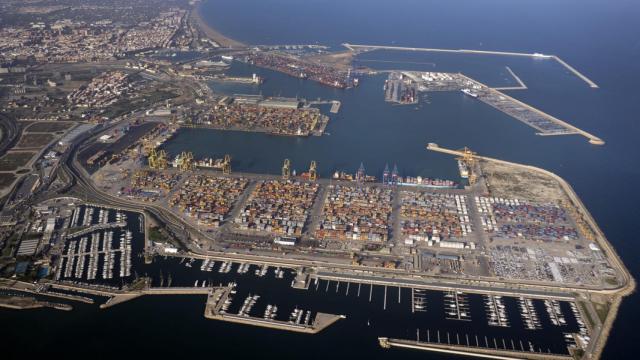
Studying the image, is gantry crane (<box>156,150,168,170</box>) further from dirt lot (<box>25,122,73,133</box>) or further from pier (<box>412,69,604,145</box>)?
pier (<box>412,69,604,145</box>)

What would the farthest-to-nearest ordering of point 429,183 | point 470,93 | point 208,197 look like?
point 470,93 < point 429,183 < point 208,197

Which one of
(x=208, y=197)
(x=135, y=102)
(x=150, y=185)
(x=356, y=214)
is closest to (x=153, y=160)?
(x=150, y=185)

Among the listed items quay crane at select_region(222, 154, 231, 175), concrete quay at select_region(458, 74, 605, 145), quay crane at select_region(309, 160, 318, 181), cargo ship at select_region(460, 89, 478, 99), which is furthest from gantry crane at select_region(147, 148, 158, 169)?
cargo ship at select_region(460, 89, 478, 99)

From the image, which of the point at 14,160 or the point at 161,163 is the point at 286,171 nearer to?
the point at 161,163

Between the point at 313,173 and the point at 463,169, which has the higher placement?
the point at 463,169

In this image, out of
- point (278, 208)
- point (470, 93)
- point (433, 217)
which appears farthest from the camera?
point (470, 93)

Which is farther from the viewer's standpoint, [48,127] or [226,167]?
[48,127]

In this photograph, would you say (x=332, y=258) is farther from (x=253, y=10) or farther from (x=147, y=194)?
(x=253, y=10)
